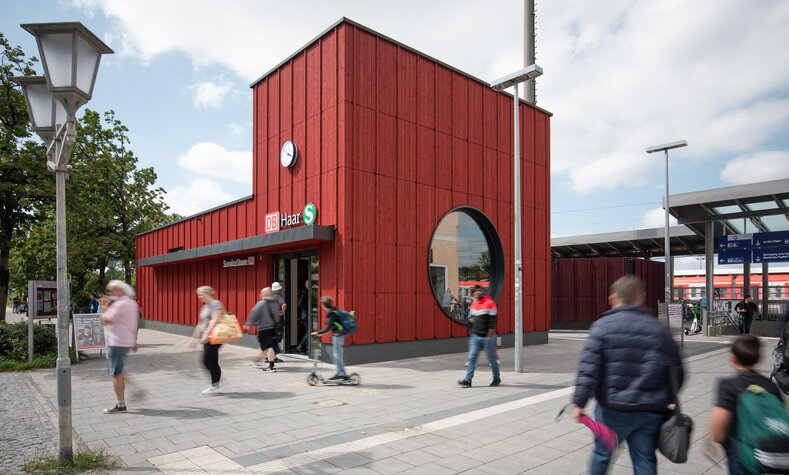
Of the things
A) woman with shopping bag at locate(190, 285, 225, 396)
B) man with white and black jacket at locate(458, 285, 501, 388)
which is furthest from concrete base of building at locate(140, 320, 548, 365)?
woman with shopping bag at locate(190, 285, 225, 396)

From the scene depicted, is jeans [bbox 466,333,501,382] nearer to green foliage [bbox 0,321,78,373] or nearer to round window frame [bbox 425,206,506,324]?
round window frame [bbox 425,206,506,324]

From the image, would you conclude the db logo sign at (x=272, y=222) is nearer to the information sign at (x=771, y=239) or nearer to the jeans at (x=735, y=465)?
the jeans at (x=735, y=465)

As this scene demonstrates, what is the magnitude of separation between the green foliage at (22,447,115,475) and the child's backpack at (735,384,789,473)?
5141 mm

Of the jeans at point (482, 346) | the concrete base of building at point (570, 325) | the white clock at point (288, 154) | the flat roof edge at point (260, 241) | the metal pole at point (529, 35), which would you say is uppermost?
the metal pole at point (529, 35)

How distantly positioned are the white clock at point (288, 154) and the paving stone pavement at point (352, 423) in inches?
202

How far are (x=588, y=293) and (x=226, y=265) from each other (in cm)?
1654

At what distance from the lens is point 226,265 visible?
1620 cm

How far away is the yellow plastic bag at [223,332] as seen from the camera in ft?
25.8

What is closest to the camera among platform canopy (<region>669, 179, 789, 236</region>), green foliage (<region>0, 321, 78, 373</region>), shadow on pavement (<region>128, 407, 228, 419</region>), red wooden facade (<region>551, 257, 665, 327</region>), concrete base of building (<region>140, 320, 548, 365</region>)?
shadow on pavement (<region>128, 407, 228, 419</region>)

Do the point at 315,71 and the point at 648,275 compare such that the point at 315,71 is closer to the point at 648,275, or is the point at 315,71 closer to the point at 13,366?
the point at 13,366

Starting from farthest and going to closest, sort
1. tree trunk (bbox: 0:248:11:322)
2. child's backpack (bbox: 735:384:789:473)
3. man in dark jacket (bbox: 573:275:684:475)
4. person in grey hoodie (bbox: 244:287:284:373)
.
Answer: tree trunk (bbox: 0:248:11:322)
person in grey hoodie (bbox: 244:287:284:373)
man in dark jacket (bbox: 573:275:684:475)
child's backpack (bbox: 735:384:789:473)

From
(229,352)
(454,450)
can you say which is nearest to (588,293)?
(229,352)

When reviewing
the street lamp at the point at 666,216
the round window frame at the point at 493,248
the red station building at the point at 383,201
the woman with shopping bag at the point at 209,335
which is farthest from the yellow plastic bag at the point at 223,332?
the street lamp at the point at 666,216

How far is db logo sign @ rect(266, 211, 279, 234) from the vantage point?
43.6 ft
